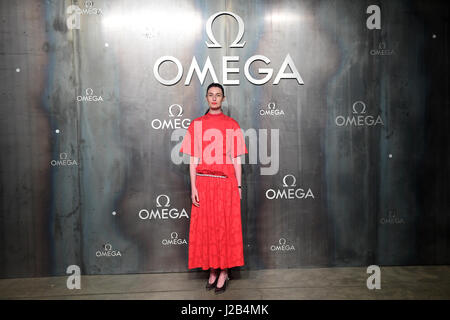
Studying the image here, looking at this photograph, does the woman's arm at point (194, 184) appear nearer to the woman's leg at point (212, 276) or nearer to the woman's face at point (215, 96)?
the woman's face at point (215, 96)

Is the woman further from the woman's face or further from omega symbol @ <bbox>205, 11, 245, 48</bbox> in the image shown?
omega symbol @ <bbox>205, 11, 245, 48</bbox>

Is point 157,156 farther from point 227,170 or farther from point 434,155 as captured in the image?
point 434,155

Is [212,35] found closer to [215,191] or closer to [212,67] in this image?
[212,67]

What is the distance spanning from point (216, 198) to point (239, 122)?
2.95 ft

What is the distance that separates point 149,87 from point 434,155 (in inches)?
124

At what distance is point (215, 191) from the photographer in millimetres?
2781

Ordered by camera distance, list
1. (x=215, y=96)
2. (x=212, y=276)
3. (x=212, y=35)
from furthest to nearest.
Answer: (x=212, y=35) < (x=212, y=276) < (x=215, y=96)

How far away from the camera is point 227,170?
2.78 meters

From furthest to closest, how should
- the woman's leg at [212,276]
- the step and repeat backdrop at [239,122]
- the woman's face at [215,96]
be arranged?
1. the step and repeat backdrop at [239,122]
2. the woman's leg at [212,276]
3. the woman's face at [215,96]

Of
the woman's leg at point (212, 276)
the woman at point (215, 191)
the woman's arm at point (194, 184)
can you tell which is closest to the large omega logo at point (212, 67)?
the woman at point (215, 191)

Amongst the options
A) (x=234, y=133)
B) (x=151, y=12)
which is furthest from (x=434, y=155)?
(x=151, y=12)

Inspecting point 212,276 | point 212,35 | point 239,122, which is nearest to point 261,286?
point 212,276

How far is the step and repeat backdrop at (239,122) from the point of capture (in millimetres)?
3168

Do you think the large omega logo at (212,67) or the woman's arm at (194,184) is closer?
the woman's arm at (194,184)
